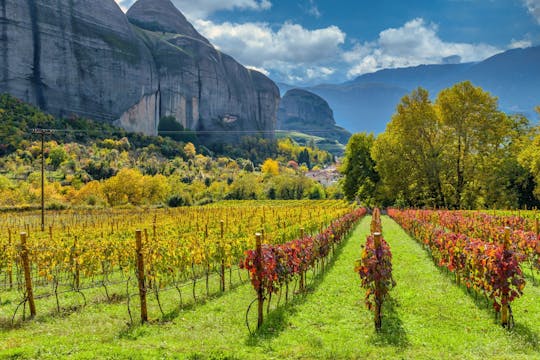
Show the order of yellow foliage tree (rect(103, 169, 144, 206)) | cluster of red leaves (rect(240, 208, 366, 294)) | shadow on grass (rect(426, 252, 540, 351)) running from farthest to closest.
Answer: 1. yellow foliage tree (rect(103, 169, 144, 206))
2. cluster of red leaves (rect(240, 208, 366, 294))
3. shadow on grass (rect(426, 252, 540, 351))

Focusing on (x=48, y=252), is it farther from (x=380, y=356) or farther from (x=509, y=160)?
(x=509, y=160)

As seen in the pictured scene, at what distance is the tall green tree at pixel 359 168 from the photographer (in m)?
49.8

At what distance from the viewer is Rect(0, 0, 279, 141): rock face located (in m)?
95.1

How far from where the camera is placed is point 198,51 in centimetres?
14850

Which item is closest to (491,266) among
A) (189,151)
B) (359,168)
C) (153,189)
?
(359,168)

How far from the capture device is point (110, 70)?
10894 cm

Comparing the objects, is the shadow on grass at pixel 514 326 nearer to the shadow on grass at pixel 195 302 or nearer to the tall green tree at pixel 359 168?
the shadow on grass at pixel 195 302

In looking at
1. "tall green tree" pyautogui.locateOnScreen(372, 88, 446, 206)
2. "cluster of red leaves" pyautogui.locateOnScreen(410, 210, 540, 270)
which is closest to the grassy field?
"cluster of red leaves" pyautogui.locateOnScreen(410, 210, 540, 270)

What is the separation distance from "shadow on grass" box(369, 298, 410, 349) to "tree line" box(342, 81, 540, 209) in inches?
1136

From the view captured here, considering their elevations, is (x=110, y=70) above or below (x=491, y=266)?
above

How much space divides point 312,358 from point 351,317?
7.17ft

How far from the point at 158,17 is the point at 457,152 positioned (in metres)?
168

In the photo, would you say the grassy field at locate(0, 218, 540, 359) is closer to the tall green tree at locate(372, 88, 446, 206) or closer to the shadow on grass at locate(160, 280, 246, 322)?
the shadow on grass at locate(160, 280, 246, 322)

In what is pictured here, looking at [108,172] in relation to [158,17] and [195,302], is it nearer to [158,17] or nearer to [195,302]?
[195,302]
